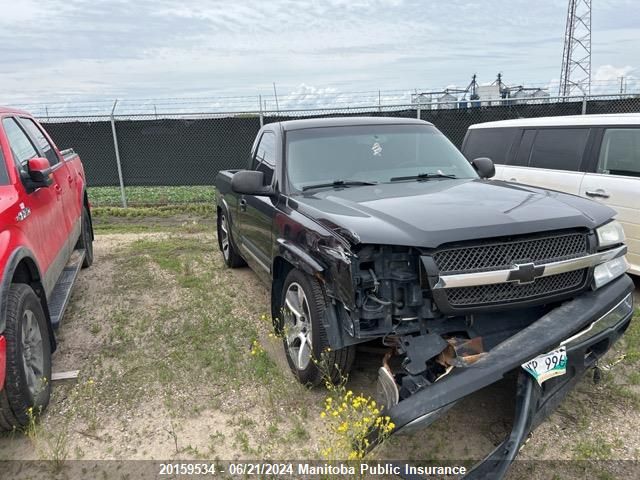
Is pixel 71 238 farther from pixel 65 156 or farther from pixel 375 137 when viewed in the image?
pixel 375 137

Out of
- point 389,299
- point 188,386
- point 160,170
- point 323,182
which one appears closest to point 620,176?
point 323,182

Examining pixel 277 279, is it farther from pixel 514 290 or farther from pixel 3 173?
pixel 3 173

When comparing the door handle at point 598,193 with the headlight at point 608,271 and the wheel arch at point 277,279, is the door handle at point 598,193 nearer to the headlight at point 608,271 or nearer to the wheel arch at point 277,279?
the headlight at point 608,271

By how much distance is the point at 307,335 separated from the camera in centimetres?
357

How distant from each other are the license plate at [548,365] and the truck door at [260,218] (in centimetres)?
229

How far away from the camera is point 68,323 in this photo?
507cm

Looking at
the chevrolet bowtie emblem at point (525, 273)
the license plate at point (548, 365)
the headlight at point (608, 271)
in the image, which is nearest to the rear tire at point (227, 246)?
the chevrolet bowtie emblem at point (525, 273)

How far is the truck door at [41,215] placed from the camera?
3717mm

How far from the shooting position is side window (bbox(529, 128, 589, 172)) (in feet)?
19.1

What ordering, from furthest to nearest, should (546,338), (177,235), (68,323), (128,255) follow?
(177,235), (128,255), (68,323), (546,338)

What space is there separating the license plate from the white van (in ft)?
10.3

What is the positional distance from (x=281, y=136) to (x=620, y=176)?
140 inches

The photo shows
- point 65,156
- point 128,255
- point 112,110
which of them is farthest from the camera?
point 112,110

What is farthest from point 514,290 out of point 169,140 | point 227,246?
point 169,140
